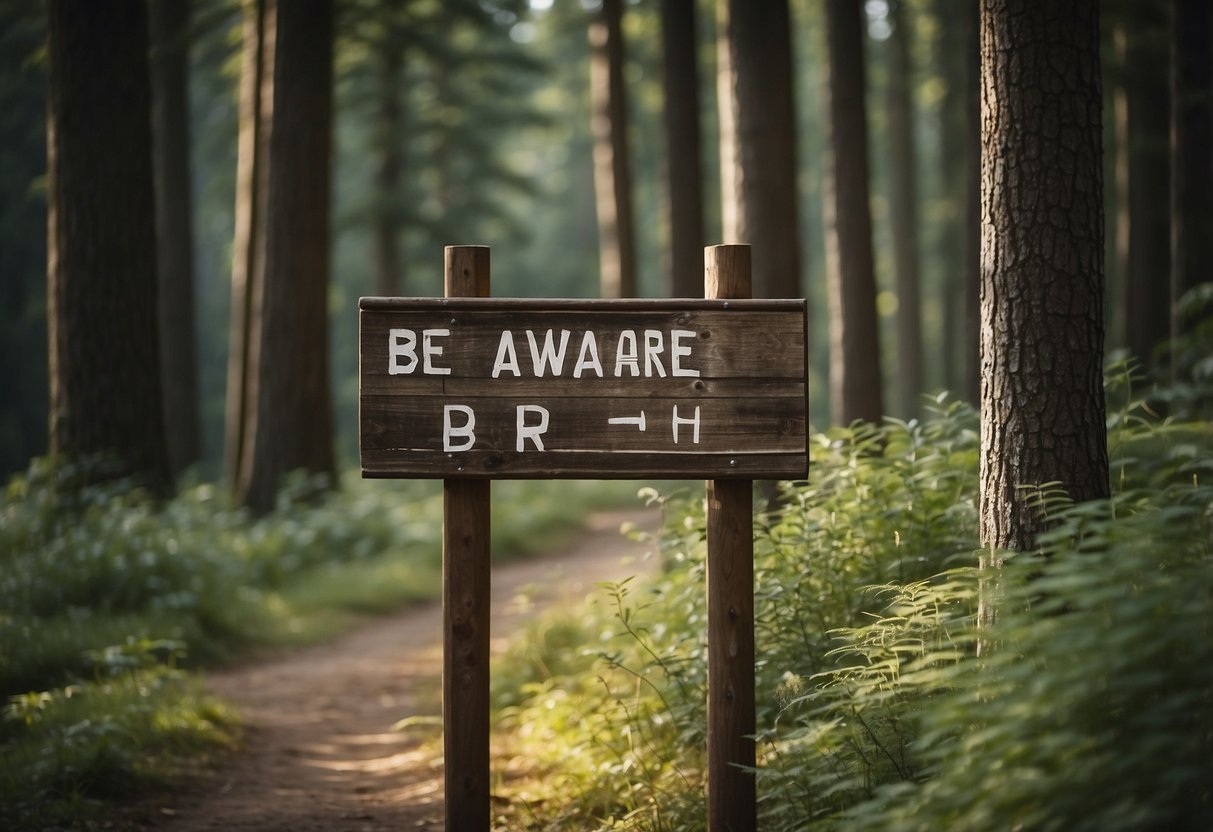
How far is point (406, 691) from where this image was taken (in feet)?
26.2

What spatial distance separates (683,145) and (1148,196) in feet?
24.8

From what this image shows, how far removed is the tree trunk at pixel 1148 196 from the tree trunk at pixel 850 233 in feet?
18.0

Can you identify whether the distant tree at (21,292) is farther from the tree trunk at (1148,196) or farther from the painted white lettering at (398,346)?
the painted white lettering at (398,346)

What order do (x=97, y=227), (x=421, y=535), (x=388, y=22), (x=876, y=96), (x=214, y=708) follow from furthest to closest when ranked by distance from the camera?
(x=876, y=96)
(x=388, y=22)
(x=421, y=535)
(x=97, y=227)
(x=214, y=708)

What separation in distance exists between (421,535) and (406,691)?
535cm

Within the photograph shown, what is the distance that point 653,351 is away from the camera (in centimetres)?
412

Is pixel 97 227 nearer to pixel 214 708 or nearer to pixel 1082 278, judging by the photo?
pixel 214 708

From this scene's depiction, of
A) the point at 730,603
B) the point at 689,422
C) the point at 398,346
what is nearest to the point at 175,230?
the point at 398,346

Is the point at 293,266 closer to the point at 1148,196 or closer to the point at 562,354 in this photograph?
the point at 562,354

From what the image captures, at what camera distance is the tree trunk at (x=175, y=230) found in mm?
17078

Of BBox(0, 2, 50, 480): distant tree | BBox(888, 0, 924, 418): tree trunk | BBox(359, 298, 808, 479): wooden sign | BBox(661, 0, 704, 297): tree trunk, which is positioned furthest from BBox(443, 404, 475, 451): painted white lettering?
BBox(0, 2, 50, 480): distant tree

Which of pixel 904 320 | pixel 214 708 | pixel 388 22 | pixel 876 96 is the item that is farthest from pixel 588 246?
pixel 214 708

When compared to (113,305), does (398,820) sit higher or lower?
lower

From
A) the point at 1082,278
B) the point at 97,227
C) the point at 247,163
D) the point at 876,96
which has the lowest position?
the point at 1082,278
